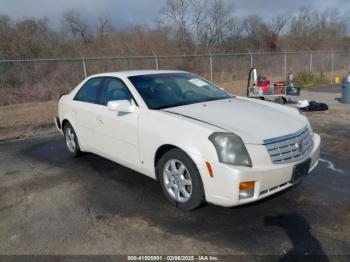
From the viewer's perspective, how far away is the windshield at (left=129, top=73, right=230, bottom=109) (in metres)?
4.27

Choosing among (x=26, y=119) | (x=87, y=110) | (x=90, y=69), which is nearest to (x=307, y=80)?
(x=90, y=69)

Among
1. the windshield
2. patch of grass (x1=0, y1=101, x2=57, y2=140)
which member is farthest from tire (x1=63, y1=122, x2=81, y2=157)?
patch of grass (x1=0, y1=101, x2=57, y2=140)

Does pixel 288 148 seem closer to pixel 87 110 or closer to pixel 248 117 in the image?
pixel 248 117

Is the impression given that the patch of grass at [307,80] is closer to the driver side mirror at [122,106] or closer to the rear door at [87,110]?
the rear door at [87,110]

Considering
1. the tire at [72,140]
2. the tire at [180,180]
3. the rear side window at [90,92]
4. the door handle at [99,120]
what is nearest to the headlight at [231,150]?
the tire at [180,180]

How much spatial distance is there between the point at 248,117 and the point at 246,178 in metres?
0.91

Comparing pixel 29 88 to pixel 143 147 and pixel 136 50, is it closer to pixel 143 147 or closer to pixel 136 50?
pixel 136 50

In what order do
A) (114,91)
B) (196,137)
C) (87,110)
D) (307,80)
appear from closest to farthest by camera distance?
(196,137), (114,91), (87,110), (307,80)

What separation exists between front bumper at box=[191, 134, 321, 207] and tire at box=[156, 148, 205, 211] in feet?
0.37

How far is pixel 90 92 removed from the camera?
5289 millimetres

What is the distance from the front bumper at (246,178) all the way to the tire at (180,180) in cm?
11

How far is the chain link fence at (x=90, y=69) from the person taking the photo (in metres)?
14.3

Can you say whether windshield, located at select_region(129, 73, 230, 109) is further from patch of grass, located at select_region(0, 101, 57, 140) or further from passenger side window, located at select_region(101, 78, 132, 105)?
patch of grass, located at select_region(0, 101, 57, 140)

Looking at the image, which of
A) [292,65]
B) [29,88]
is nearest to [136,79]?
[29,88]
